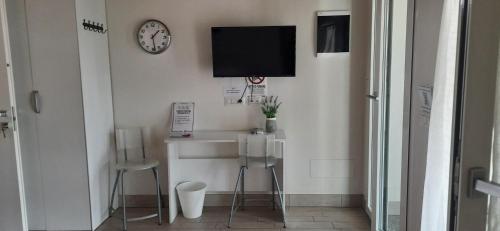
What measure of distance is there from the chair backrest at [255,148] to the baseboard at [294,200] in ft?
2.00

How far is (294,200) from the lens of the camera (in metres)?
3.89

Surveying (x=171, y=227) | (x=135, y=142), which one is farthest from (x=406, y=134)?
(x=135, y=142)

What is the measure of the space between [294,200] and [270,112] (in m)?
0.96

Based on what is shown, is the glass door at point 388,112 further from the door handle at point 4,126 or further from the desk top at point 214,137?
the door handle at point 4,126

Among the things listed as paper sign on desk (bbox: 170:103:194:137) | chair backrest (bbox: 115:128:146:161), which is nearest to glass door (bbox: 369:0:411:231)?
paper sign on desk (bbox: 170:103:194:137)

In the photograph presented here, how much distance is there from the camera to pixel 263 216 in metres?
3.66

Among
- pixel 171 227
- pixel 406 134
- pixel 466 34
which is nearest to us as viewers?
pixel 466 34

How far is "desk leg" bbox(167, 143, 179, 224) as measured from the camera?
353 centimetres

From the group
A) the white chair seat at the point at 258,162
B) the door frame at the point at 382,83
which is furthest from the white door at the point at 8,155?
the door frame at the point at 382,83

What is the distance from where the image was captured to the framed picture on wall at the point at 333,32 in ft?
11.7

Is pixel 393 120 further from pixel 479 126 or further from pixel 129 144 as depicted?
pixel 129 144

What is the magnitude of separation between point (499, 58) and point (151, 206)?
3.39 meters

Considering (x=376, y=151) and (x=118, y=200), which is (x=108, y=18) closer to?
(x=118, y=200)

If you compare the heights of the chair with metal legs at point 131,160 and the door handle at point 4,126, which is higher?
the door handle at point 4,126
